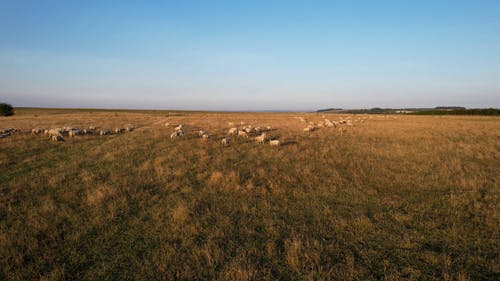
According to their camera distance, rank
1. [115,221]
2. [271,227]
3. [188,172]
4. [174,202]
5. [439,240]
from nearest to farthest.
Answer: [439,240] → [271,227] → [115,221] → [174,202] → [188,172]

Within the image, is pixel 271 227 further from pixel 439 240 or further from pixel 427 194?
pixel 427 194

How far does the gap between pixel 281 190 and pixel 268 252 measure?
335 cm

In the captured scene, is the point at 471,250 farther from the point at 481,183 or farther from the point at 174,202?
the point at 174,202

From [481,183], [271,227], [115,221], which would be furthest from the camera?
[481,183]

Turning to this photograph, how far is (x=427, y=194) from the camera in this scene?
295 inches

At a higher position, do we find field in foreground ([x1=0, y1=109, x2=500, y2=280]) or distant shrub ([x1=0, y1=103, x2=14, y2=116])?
distant shrub ([x1=0, y1=103, x2=14, y2=116])

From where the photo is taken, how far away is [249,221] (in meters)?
5.85

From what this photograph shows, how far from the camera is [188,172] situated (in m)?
9.95

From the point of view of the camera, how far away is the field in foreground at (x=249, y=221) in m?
4.20

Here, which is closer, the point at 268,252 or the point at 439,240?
the point at 268,252

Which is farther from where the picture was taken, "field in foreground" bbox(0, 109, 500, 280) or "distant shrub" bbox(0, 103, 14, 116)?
"distant shrub" bbox(0, 103, 14, 116)

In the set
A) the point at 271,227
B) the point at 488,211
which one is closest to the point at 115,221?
the point at 271,227

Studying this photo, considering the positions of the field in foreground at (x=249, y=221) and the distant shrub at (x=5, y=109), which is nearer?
the field in foreground at (x=249, y=221)

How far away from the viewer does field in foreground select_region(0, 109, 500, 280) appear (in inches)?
165
